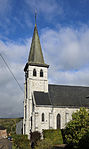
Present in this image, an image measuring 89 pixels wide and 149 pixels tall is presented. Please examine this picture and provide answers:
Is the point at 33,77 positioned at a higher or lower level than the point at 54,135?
higher

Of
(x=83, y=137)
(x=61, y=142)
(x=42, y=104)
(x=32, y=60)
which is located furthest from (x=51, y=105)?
(x=83, y=137)

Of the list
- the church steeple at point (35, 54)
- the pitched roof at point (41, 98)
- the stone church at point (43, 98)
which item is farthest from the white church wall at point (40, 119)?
the church steeple at point (35, 54)

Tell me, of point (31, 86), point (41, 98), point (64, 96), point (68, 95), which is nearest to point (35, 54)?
point (31, 86)

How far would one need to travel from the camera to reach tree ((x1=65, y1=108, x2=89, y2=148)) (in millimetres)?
20283

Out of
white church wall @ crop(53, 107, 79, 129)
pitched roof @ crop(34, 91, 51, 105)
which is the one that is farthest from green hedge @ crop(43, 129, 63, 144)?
pitched roof @ crop(34, 91, 51, 105)

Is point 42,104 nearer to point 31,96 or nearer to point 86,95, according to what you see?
point 31,96

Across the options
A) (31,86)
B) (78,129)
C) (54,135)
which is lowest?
(54,135)

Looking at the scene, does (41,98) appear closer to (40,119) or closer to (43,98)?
(43,98)

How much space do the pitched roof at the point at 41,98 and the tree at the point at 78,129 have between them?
1440 centimetres

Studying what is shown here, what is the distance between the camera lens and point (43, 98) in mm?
37688

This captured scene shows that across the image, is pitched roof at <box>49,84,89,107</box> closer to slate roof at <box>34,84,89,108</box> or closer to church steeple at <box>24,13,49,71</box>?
slate roof at <box>34,84,89,108</box>

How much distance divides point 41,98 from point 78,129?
1707 cm

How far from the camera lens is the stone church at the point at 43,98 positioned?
36125 mm

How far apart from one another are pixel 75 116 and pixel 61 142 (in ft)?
34.9
